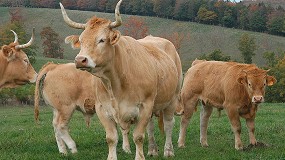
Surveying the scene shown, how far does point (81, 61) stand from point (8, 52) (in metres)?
5.84

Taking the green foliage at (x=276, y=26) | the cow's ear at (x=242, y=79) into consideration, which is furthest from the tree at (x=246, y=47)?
the cow's ear at (x=242, y=79)

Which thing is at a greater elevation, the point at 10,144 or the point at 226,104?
Result: the point at 226,104

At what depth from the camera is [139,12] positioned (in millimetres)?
143375

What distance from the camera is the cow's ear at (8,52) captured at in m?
12.0

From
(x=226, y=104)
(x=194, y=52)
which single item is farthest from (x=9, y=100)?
(x=194, y=52)

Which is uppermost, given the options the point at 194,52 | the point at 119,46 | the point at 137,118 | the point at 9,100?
the point at 119,46

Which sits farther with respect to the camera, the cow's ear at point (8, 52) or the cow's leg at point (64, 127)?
the cow's ear at point (8, 52)

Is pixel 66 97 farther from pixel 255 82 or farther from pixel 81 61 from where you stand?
pixel 255 82

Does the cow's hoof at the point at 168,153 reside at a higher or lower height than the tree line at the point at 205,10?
higher

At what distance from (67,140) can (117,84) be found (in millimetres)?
3195

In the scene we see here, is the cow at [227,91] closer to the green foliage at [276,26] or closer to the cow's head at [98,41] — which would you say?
the cow's head at [98,41]

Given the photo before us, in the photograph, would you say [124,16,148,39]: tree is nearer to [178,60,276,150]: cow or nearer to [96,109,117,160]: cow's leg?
[178,60,276,150]: cow

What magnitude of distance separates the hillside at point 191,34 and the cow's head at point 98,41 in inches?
3643

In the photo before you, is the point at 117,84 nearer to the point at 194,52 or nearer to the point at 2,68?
the point at 2,68
